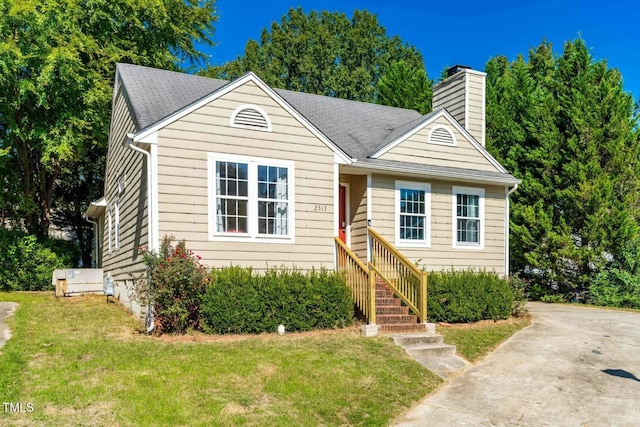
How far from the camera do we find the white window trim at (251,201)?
1034 centimetres

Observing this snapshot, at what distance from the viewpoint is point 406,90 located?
82.6 feet

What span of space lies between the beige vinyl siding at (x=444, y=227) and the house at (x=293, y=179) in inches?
1.1

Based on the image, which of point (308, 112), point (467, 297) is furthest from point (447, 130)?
point (467, 297)

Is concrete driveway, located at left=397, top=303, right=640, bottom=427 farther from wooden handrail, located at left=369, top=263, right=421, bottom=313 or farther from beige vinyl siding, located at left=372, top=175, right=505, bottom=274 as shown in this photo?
beige vinyl siding, located at left=372, top=175, right=505, bottom=274

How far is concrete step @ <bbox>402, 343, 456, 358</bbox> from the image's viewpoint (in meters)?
9.08

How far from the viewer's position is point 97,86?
62.5 ft

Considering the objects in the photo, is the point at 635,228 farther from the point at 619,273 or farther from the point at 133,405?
the point at 133,405

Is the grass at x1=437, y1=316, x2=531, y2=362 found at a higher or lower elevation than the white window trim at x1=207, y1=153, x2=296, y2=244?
lower

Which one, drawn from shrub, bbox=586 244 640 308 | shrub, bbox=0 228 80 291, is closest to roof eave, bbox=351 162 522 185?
shrub, bbox=586 244 640 308

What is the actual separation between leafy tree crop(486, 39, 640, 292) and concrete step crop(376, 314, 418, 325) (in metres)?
8.20

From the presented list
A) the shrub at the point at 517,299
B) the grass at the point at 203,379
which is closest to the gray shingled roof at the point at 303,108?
the grass at the point at 203,379

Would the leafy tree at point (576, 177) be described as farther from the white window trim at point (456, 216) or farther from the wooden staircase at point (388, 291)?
the wooden staircase at point (388, 291)

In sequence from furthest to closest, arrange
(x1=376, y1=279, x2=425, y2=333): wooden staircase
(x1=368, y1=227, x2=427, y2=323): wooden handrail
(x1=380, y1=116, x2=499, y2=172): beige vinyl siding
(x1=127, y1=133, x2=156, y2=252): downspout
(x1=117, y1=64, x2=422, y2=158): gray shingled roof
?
(x1=380, y1=116, x2=499, y2=172): beige vinyl siding < (x1=117, y1=64, x2=422, y2=158): gray shingled roof < (x1=368, y1=227, x2=427, y2=323): wooden handrail < (x1=376, y1=279, x2=425, y2=333): wooden staircase < (x1=127, y1=133, x2=156, y2=252): downspout

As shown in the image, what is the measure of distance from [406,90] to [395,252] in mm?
15489
